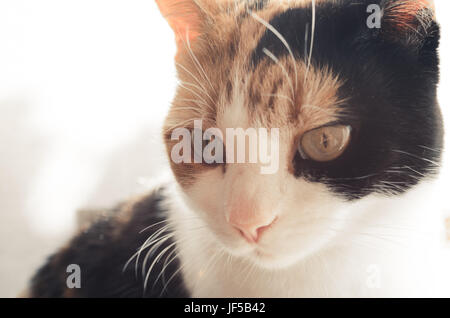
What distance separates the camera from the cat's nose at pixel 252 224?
547 mm

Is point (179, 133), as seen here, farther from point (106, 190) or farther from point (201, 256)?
point (106, 190)

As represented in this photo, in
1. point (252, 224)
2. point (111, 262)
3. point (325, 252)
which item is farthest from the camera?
point (111, 262)

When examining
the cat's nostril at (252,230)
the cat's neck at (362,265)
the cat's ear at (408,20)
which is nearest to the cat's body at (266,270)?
the cat's neck at (362,265)

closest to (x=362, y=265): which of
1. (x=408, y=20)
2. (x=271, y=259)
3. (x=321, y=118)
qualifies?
(x=271, y=259)

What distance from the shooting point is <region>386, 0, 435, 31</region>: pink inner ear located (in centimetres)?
58

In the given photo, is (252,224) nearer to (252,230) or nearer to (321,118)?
(252,230)

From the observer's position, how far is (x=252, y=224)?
550 millimetres

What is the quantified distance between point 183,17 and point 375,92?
364mm

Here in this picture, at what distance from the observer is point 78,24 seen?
89 cm

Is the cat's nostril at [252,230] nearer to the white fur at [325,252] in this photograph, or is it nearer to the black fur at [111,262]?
the white fur at [325,252]

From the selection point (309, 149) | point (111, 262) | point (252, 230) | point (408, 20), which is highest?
point (408, 20)

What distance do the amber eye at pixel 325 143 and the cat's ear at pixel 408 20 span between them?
0.17 meters

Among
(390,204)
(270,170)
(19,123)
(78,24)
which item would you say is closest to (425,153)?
(390,204)
